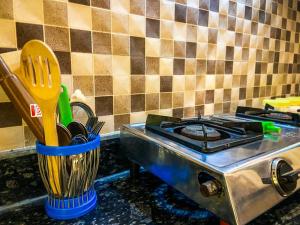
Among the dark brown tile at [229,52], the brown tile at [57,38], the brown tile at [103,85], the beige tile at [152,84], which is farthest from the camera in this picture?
the dark brown tile at [229,52]

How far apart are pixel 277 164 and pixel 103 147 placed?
47cm

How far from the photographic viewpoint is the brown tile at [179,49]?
87cm

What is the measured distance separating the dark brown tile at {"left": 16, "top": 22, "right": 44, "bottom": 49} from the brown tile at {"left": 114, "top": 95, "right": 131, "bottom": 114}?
0.96 feet

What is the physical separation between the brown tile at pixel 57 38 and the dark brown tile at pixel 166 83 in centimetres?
36

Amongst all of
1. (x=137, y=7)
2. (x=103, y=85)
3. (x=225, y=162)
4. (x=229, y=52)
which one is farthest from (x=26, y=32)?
(x=229, y=52)

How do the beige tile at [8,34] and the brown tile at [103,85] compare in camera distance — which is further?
the brown tile at [103,85]

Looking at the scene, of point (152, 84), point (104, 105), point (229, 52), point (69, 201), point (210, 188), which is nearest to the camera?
point (210, 188)

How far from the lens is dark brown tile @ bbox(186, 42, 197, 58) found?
0.90 m

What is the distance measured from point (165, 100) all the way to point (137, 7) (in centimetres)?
35

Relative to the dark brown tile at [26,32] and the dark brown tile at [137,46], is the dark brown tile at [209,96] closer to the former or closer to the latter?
the dark brown tile at [137,46]

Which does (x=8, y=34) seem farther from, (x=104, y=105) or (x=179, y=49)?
(x=179, y=49)

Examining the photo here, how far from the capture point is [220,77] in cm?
104

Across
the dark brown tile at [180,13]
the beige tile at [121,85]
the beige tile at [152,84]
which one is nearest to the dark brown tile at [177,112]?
the beige tile at [152,84]

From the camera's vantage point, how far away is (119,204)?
0.56 meters
